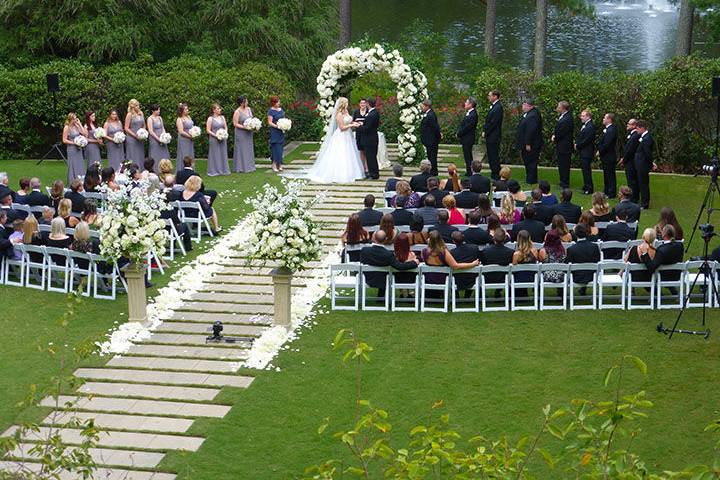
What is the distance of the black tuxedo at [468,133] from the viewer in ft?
75.3

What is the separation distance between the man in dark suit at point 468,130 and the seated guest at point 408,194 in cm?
436

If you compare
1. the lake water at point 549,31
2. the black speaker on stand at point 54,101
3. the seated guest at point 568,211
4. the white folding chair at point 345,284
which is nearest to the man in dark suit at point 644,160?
the seated guest at point 568,211

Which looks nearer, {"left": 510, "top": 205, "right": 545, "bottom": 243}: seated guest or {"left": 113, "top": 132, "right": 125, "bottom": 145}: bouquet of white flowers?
{"left": 510, "top": 205, "right": 545, "bottom": 243}: seated guest

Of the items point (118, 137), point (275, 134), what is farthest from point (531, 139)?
point (118, 137)

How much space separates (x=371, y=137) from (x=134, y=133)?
4.66 meters

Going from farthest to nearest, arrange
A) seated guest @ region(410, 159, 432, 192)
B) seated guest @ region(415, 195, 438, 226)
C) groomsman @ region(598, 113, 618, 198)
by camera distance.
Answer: groomsman @ region(598, 113, 618, 198) < seated guest @ region(410, 159, 432, 192) < seated guest @ region(415, 195, 438, 226)

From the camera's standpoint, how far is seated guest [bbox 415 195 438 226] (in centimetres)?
1775

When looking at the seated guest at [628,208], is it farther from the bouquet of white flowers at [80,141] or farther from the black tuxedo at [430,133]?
the bouquet of white flowers at [80,141]

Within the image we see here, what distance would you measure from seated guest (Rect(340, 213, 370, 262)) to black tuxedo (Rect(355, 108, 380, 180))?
609 centimetres

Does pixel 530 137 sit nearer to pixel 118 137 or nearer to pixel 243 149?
pixel 243 149

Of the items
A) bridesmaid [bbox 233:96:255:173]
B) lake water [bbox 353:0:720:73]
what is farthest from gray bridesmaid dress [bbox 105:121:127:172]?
lake water [bbox 353:0:720:73]

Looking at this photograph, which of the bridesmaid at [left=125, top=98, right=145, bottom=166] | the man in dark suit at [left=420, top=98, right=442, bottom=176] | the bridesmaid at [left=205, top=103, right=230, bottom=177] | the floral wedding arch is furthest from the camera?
the floral wedding arch

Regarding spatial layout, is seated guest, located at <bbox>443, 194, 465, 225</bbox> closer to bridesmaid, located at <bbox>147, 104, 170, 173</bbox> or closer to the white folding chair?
the white folding chair

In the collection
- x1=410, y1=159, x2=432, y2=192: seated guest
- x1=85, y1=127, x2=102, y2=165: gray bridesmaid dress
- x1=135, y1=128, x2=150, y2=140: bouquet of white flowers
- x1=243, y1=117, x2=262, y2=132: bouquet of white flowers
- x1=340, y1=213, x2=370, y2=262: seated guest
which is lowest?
x1=340, y1=213, x2=370, y2=262: seated guest
